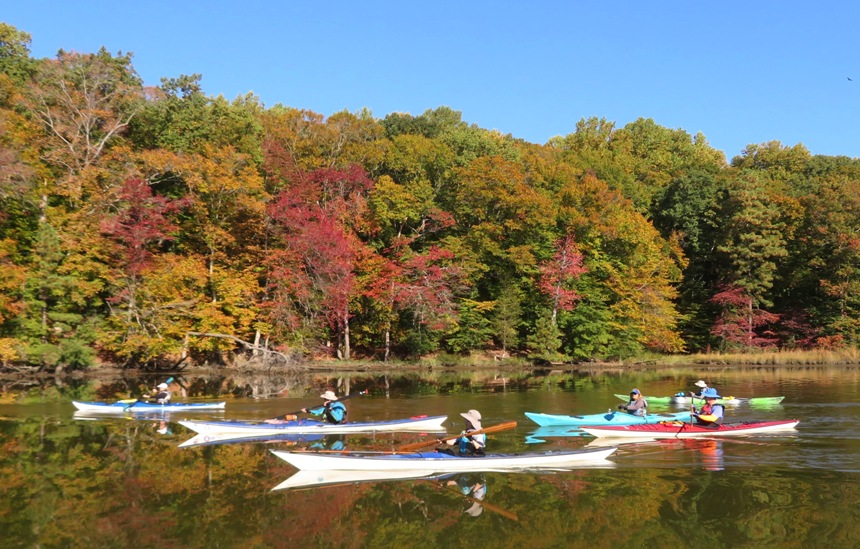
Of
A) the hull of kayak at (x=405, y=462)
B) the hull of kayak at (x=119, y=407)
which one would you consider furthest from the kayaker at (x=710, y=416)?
the hull of kayak at (x=119, y=407)

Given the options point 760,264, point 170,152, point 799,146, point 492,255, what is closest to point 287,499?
point 170,152

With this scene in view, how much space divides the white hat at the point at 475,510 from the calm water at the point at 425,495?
4cm

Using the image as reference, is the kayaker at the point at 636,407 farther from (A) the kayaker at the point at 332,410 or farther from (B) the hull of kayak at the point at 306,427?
(A) the kayaker at the point at 332,410

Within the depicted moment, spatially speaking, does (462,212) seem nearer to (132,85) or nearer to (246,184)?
(246,184)

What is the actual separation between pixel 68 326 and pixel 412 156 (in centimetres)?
2393

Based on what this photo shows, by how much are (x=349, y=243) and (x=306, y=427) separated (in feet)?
82.4

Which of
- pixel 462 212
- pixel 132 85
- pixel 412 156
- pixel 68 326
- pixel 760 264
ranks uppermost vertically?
pixel 132 85

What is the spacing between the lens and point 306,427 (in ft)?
63.5

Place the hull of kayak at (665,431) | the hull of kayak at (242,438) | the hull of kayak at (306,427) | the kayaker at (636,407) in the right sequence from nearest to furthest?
the hull of kayak at (242,438)
the hull of kayak at (306,427)
the hull of kayak at (665,431)
the kayaker at (636,407)

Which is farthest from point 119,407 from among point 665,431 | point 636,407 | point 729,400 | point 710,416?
point 729,400

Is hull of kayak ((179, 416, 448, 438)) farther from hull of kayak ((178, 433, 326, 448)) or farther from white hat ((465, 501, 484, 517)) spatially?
white hat ((465, 501, 484, 517))

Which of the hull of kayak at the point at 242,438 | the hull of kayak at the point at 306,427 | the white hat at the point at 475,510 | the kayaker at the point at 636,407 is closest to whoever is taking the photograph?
the white hat at the point at 475,510

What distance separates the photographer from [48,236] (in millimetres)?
36281

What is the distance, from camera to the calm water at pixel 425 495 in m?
10.8
